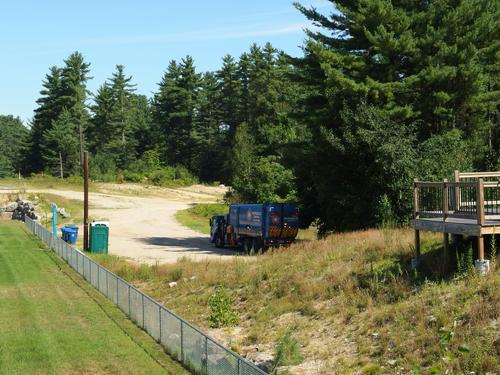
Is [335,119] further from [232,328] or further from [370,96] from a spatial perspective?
[232,328]

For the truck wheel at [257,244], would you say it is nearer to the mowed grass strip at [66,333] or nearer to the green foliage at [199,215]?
the mowed grass strip at [66,333]

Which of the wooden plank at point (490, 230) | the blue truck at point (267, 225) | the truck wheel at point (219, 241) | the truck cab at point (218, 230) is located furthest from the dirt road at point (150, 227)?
the wooden plank at point (490, 230)

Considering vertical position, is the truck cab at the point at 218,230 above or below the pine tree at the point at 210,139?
below

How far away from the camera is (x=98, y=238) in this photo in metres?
42.1

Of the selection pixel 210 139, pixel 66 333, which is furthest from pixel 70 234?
pixel 210 139

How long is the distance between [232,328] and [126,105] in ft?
418

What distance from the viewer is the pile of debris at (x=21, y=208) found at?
220ft

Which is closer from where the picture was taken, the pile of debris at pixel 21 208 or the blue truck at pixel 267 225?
the blue truck at pixel 267 225

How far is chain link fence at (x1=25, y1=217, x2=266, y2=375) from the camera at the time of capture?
41.7ft

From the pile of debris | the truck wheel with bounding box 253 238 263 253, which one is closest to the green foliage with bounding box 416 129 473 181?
the truck wheel with bounding box 253 238 263 253

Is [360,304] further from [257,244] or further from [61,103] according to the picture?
[61,103]

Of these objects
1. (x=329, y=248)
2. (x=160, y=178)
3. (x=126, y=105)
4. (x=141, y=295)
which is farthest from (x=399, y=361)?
(x=126, y=105)

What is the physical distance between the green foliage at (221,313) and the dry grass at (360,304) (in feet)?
1.10

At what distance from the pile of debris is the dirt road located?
6.36 metres
